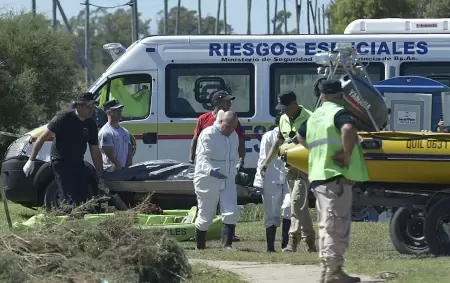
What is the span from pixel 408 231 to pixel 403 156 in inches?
41.8

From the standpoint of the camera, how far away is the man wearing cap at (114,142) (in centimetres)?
1491

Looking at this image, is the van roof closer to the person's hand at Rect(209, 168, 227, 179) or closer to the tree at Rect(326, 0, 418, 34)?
the person's hand at Rect(209, 168, 227, 179)

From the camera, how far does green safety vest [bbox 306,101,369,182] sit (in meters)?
8.83

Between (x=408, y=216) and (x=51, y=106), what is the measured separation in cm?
1576

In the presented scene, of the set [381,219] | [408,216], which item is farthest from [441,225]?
[381,219]

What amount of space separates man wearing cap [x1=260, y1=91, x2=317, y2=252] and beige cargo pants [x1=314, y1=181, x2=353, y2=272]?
261 centimetres

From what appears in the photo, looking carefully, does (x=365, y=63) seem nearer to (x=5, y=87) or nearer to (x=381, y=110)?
(x=381, y=110)

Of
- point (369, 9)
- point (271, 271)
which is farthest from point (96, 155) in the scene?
point (369, 9)

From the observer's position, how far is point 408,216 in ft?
38.0

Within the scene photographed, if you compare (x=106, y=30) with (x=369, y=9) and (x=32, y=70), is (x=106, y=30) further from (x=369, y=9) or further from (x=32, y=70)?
(x=32, y=70)

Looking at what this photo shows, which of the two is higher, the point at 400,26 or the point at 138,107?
the point at 400,26

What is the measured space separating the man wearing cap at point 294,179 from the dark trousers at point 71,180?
2.11 metres

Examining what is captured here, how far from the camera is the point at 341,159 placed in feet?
28.9

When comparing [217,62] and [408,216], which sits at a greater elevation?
[217,62]
